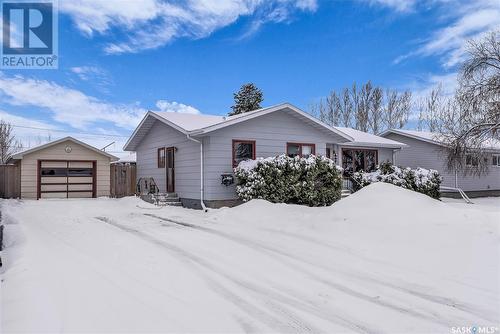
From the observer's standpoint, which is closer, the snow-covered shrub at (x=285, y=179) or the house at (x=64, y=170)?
the snow-covered shrub at (x=285, y=179)

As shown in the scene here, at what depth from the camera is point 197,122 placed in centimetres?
1488

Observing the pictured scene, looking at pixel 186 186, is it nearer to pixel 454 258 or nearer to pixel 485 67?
pixel 454 258

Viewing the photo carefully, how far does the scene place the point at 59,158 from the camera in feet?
63.5

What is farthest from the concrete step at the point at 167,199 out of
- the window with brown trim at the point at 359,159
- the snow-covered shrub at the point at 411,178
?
the window with brown trim at the point at 359,159

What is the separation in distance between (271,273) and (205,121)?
35.4 feet

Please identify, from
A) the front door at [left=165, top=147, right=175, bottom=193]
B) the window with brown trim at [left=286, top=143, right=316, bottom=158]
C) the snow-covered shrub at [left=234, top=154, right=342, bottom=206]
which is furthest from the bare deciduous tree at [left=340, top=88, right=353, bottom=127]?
the snow-covered shrub at [left=234, top=154, right=342, bottom=206]

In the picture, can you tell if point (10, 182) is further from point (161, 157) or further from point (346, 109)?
point (346, 109)

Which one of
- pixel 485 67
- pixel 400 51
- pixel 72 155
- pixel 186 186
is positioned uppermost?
pixel 400 51

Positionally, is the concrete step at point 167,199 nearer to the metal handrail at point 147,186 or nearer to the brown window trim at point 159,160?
the metal handrail at point 147,186

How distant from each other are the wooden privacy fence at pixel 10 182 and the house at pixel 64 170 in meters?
0.29

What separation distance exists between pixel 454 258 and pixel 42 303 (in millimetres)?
5797

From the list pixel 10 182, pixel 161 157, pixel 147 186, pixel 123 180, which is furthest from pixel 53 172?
pixel 161 157

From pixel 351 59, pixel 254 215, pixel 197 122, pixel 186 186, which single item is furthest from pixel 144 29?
pixel 351 59

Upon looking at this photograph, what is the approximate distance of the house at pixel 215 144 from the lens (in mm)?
13258
